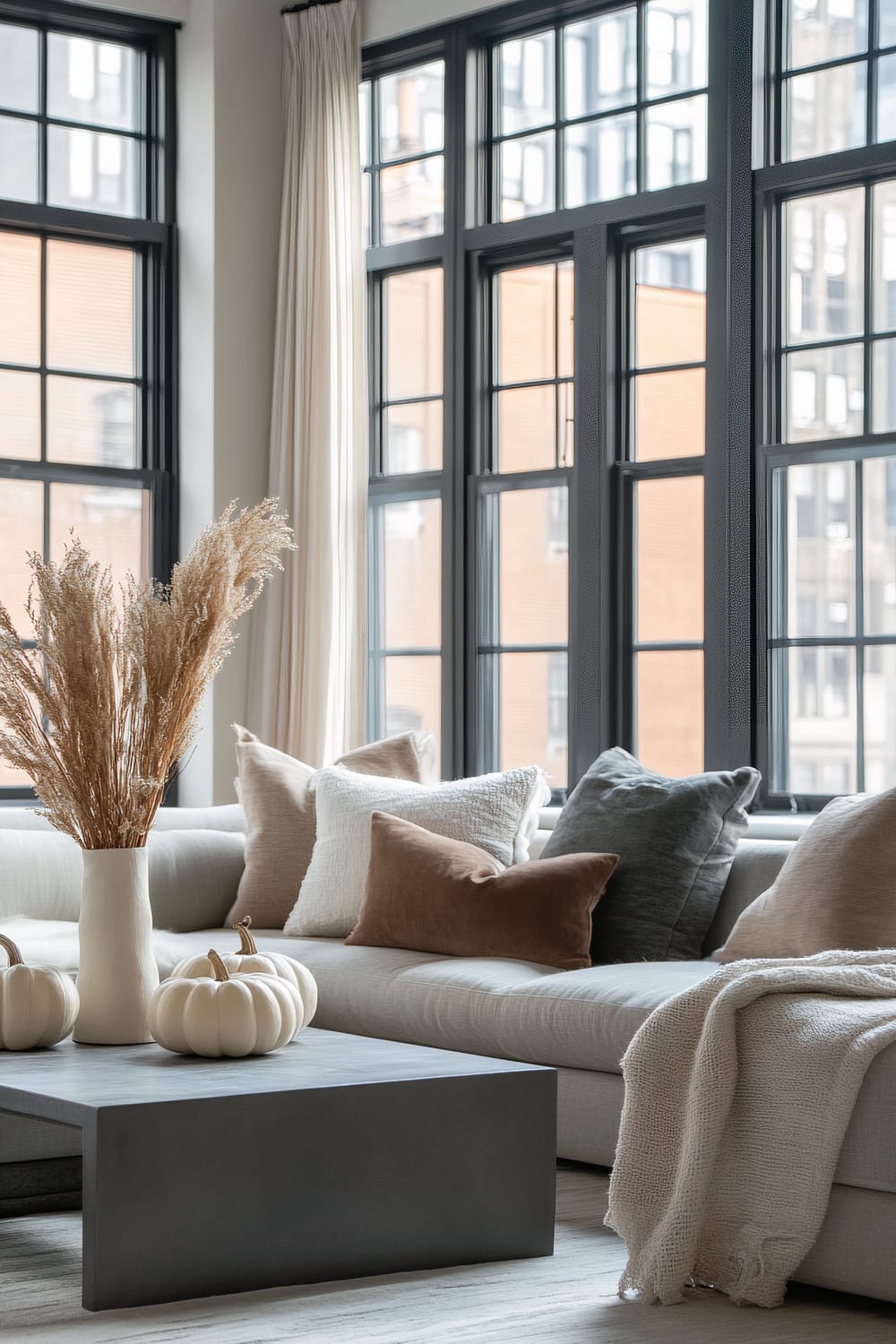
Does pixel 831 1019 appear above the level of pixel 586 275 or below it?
below

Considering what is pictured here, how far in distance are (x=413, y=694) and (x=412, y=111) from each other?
213cm

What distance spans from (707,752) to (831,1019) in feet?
8.34

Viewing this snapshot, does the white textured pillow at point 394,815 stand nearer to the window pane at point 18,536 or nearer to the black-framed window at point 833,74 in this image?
the window pane at point 18,536

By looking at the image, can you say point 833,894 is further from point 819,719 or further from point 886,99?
point 886,99

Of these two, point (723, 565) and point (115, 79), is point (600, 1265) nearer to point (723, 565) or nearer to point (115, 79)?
point (723, 565)

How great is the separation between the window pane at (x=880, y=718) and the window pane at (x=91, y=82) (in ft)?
11.6

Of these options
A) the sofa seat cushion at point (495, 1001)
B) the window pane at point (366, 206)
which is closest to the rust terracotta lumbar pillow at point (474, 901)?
the sofa seat cushion at point (495, 1001)

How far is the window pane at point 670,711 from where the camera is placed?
5703 mm

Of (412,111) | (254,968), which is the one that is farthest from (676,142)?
(254,968)

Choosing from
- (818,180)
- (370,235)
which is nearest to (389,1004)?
(818,180)

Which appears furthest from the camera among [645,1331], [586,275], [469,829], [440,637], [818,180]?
[440,637]

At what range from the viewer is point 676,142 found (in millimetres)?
5801

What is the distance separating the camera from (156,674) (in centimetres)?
327

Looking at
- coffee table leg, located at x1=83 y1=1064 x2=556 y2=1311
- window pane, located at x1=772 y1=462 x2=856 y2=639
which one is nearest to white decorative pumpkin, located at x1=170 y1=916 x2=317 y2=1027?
coffee table leg, located at x1=83 y1=1064 x2=556 y2=1311
